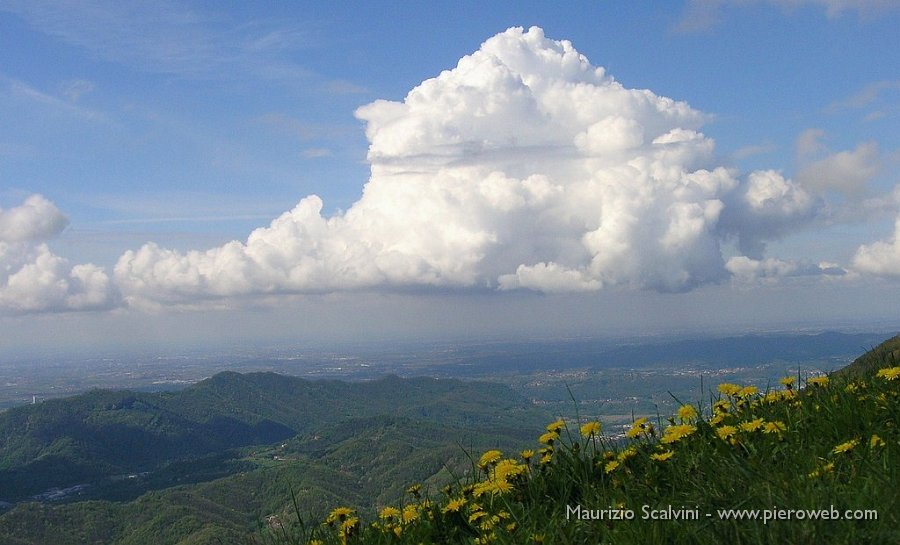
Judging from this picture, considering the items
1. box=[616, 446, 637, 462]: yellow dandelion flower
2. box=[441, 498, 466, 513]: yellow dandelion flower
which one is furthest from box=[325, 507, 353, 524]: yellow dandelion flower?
box=[616, 446, 637, 462]: yellow dandelion flower

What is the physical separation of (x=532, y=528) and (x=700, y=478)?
4.44 ft

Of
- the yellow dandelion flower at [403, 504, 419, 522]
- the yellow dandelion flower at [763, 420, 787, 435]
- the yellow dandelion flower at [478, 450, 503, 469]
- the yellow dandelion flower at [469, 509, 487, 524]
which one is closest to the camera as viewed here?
the yellow dandelion flower at [469, 509, 487, 524]

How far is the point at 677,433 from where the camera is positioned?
5934 millimetres

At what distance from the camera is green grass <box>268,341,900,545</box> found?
4.12 metres

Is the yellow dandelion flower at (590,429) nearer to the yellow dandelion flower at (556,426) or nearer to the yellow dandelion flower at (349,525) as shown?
the yellow dandelion flower at (556,426)

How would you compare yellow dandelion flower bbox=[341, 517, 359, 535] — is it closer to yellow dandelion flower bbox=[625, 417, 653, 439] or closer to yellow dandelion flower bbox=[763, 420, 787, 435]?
yellow dandelion flower bbox=[625, 417, 653, 439]

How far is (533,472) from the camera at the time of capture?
20.7 feet

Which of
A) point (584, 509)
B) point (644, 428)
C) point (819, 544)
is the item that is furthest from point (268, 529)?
point (819, 544)

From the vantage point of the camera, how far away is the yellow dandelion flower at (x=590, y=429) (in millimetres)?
6352

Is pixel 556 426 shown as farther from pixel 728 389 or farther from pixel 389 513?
pixel 728 389

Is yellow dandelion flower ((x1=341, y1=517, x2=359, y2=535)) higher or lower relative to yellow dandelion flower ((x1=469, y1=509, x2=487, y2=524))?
lower

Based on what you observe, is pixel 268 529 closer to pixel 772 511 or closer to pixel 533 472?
pixel 533 472

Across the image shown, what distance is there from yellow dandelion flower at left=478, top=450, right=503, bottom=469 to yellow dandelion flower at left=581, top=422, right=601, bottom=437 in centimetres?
85

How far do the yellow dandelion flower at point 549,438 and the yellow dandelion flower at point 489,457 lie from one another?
0.42m
